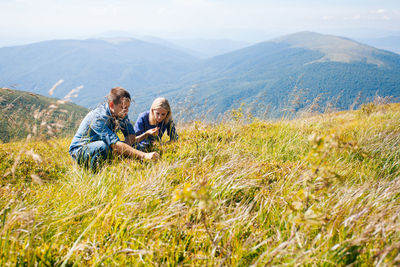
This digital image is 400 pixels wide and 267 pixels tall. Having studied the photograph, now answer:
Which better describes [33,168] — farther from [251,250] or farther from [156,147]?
[251,250]

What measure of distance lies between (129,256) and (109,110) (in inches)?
121

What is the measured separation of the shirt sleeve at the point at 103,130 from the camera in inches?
156

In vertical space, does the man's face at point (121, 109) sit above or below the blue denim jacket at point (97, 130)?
above

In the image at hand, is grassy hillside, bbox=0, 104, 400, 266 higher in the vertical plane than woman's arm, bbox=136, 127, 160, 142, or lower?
lower

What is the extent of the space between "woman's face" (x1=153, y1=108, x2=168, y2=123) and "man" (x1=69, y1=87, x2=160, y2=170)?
35.2 inches


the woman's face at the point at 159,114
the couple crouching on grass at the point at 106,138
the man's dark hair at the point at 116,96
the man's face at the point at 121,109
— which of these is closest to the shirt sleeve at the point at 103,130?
Result: the couple crouching on grass at the point at 106,138

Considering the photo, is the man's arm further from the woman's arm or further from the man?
the woman's arm

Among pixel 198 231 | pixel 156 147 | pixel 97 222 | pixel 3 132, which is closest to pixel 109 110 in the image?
pixel 156 147

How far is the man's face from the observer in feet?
13.7

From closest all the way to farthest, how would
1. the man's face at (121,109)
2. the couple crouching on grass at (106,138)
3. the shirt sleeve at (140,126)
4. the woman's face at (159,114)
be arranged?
the couple crouching on grass at (106,138)
the man's face at (121,109)
the woman's face at (159,114)
the shirt sleeve at (140,126)

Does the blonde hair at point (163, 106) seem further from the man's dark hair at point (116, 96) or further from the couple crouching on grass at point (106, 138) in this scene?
the man's dark hair at point (116, 96)

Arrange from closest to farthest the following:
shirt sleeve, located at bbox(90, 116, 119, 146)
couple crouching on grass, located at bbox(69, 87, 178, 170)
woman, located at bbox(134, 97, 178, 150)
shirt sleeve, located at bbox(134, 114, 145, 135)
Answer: couple crouching on grass, located at bbox(69, 87, 178, 170) < shirt sleeve, located at bbox(90, 116, 119, 146) < woman, located at bbox(134, 97, 178, 150) < shirt sleeve, located at bbox(134, 114, 145, 135)

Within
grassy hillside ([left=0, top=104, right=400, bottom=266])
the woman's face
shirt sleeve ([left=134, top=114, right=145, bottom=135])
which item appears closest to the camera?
grassy hillside ([left=0, top=104, right=400, bottom=266])

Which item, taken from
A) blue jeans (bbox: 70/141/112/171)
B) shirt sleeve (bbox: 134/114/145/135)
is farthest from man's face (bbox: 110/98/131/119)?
shirt sleeve (bbox: 134/114/145/135)
